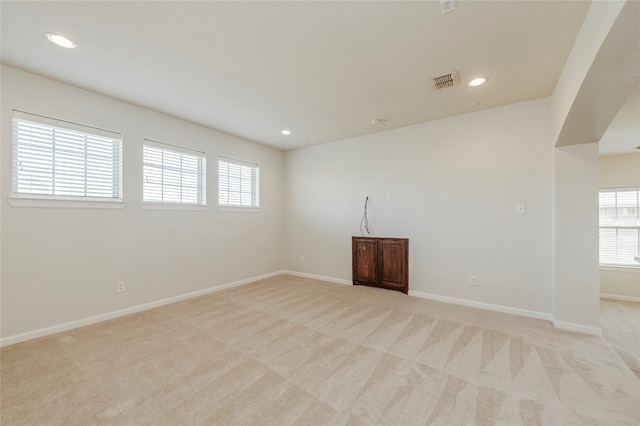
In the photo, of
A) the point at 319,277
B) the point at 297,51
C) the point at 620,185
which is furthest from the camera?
the point at 319,277

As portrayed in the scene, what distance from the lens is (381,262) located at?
14.0 ft

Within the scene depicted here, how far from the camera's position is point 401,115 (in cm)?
374

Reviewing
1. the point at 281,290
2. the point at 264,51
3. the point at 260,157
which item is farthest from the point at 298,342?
the point at 260,157

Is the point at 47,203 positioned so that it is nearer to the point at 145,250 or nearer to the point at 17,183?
the point at 17,183

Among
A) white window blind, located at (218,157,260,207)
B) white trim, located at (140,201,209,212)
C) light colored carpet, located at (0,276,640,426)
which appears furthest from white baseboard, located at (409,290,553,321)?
white trim, located at (140,201,209,212)

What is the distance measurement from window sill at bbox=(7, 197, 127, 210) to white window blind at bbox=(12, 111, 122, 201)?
0.15 feet

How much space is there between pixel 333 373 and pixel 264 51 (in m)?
2.83

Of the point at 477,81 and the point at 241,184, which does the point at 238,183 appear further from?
the point at 477,81

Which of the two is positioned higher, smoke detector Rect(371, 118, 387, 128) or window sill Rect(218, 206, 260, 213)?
smoke detector Rect(371, 118, 387, 128)

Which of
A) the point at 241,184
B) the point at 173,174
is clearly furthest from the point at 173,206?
the point at 241,184

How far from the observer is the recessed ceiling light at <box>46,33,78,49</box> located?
2076mm

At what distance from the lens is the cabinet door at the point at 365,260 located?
4332 mm

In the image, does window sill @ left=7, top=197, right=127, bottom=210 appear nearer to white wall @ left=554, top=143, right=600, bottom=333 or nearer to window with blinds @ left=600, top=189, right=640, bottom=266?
white wall @ left=554, top=143, right=600, bottom=333

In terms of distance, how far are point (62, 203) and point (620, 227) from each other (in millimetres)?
8521
